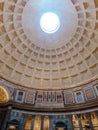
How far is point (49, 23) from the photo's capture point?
64.1 ft

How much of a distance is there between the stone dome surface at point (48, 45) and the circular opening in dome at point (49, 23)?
52cm

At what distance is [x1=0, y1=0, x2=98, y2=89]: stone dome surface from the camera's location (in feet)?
51.9

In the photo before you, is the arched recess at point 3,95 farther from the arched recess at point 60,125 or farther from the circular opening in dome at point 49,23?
the circular opening in dome at point 49,23

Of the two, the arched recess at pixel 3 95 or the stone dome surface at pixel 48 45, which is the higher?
the stone dome surface at pixel 48 45

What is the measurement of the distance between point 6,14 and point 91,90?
1232 cm

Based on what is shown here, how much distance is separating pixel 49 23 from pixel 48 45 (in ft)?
9.51

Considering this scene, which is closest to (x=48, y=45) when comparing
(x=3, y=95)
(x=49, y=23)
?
(x=49, y=23)

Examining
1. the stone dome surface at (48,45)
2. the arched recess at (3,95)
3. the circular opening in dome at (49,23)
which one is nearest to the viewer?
the stone dome surface at (48,45)

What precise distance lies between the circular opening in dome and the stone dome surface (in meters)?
0.52

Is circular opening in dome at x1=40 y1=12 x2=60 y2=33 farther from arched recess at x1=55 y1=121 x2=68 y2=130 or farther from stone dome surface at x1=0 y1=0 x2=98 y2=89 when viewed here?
arched recess at x1=55 y1=121 x2=68 y2=130

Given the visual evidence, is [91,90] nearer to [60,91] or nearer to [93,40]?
[60,91]

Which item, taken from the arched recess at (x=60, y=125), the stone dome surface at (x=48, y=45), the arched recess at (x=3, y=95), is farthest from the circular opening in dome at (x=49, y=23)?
the arched recess at (x=60, y=125)

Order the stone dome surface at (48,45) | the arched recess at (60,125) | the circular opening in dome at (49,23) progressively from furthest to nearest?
the circular opening in dome at (49,23)
the stone dome surface at (48,45)
the arched recess at (60,125)

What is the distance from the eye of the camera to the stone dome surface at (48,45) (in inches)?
623
